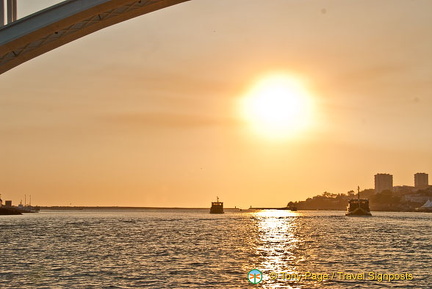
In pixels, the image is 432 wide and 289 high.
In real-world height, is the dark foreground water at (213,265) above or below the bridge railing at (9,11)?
below

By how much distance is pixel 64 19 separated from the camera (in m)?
15.0

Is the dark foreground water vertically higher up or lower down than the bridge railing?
lower down

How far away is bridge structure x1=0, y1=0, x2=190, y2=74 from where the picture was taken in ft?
48.8

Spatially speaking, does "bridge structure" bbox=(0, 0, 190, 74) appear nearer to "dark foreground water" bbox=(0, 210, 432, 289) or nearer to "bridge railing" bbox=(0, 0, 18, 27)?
"bridge railing" bbox=(0, 0, 18, 27)

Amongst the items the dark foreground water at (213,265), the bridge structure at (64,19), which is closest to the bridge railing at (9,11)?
the bridge structure at (64,19)

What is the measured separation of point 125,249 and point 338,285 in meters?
28.7

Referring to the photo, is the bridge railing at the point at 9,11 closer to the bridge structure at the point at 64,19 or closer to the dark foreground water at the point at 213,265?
the bridge structure at the point at 64,19

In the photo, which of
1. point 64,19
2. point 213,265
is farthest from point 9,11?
point 213,265

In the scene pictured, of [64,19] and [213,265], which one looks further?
[213,265]

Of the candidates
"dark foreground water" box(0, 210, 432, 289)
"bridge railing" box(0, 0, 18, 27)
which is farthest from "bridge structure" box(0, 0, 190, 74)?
"dark foreground water" box(0, 210, 432, 289)

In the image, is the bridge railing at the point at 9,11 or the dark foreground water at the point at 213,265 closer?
the bridge railing at the point at 9,11

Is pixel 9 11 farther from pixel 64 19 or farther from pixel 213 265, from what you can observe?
pixel 213 265

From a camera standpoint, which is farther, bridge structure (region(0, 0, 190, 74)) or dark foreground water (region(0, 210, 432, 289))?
dark foreground water (region(0, 210, 432, 289))

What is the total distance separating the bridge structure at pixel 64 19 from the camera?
48.8 ft
